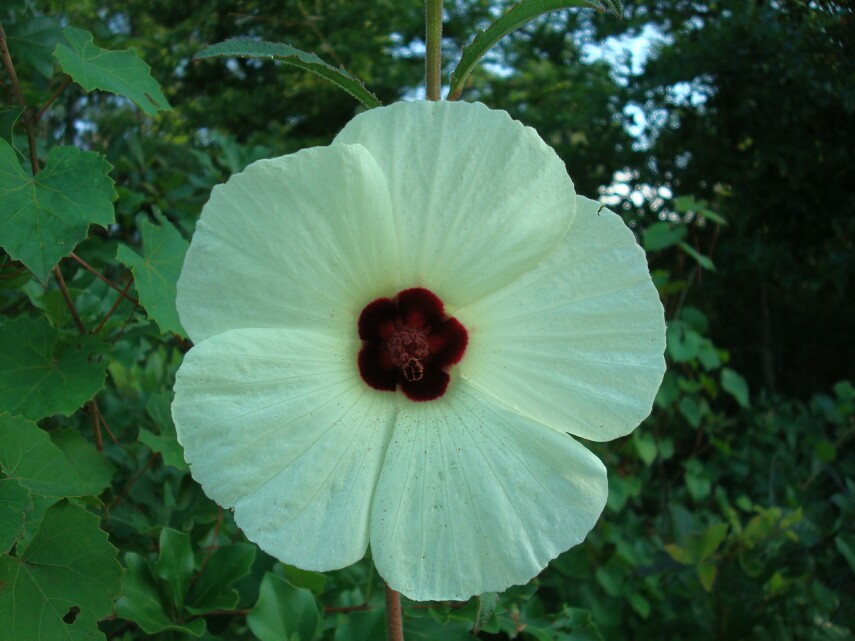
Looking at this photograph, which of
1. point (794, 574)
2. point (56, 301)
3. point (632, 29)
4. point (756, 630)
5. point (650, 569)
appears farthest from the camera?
point (632, 29)

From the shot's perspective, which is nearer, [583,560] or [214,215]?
[214,215]

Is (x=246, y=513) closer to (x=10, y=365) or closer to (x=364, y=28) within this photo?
(x=10, y=365)

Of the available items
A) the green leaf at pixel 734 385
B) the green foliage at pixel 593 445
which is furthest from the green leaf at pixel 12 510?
the green leaf at pixel 734 385

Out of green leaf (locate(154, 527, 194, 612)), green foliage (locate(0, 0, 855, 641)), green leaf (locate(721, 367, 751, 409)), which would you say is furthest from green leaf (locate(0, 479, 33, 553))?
green leaf (locate(721, 367, 751, 409))

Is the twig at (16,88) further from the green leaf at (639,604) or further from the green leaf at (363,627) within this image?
the green leaf at (639,604)

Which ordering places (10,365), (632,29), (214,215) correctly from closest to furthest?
(214,215)
(10,365)
(632,29)

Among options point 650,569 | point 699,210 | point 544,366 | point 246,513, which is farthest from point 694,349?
point 246,513

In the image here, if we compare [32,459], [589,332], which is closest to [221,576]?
[32,459]
